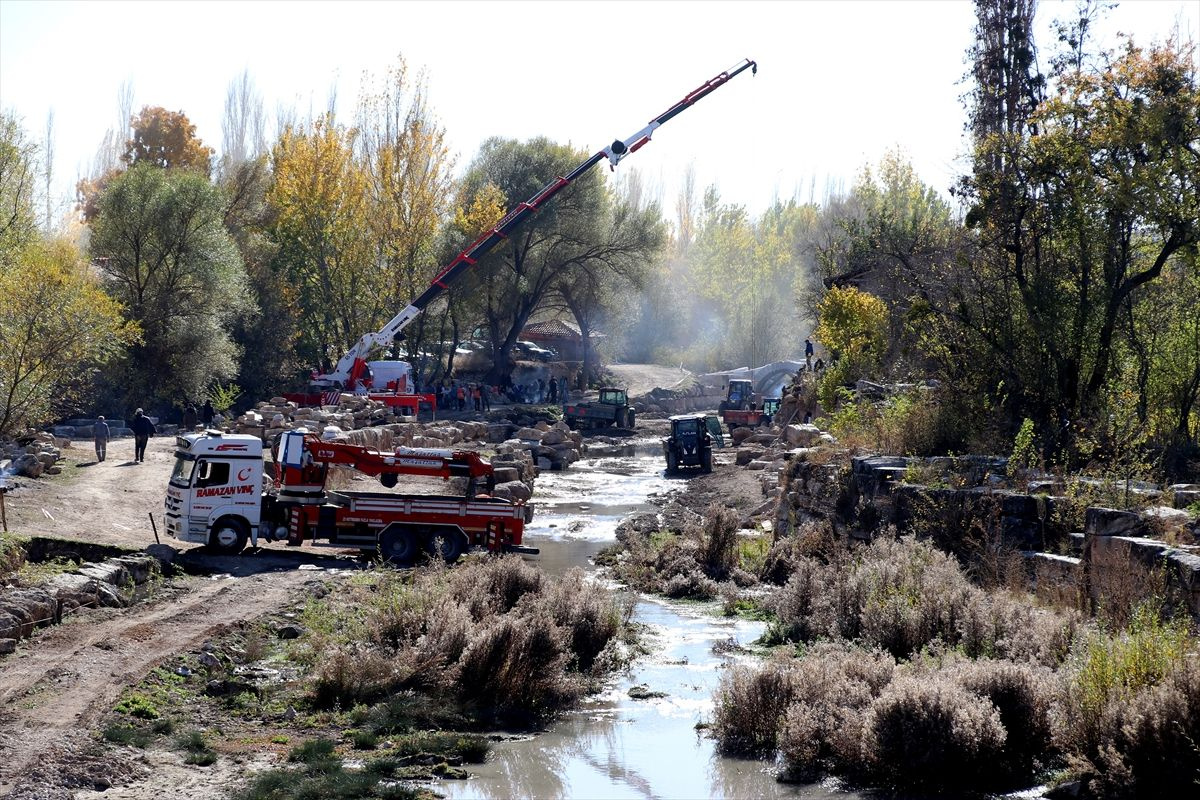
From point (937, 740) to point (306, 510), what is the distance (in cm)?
1323

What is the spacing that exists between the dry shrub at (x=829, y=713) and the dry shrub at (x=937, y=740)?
273mm

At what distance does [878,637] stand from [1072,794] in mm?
4116

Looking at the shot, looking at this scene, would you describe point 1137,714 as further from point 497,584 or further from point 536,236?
point 536,236

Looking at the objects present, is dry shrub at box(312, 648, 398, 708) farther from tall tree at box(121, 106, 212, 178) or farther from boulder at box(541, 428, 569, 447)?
tall tree at box(121, 106, 212, 178)

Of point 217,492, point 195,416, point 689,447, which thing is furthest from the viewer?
point 689,447

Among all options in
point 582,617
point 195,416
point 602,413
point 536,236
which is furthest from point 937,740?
point 536,236

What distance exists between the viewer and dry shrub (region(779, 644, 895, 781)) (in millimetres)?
9961

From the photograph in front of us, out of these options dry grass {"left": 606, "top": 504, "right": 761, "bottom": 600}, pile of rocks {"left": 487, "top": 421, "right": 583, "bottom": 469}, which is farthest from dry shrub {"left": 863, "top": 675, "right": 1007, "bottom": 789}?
pile of rocks {"left": 487, "top": 421, "right": 583, "bottom": 469}

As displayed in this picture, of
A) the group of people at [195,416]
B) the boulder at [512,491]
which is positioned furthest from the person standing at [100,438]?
the boulder at [512,491]

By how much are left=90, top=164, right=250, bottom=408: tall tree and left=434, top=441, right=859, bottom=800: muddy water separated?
28.3 meters

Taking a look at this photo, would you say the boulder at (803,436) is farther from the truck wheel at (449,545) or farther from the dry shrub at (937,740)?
the dry shrub at (937,740)

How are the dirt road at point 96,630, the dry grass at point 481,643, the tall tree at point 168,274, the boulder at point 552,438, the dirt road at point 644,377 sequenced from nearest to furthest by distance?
the dirt road at point 96,630
the dry grass at point 481,643
the tall tree at point 168,274
the boulder at point 552,438
the dirt road at point 644,377

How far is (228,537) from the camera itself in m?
19.8

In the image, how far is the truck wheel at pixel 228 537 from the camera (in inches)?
779
